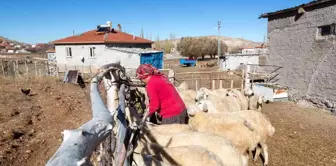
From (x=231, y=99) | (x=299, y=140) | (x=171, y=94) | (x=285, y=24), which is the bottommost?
(x=299, y=140)

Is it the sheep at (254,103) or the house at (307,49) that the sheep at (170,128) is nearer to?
the sheep at (254,103)

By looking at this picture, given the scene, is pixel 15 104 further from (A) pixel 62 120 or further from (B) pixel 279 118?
(B) pixel 279 118

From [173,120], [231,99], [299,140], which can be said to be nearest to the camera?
[173,120]

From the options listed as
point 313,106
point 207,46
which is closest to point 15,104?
point 313,106

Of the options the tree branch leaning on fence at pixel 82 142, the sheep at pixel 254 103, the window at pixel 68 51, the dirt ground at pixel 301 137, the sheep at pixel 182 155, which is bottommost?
the dirt ground at pixel 301 137

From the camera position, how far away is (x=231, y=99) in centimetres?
859

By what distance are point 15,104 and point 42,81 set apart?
18.9ft

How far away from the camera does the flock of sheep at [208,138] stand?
11.1 feet

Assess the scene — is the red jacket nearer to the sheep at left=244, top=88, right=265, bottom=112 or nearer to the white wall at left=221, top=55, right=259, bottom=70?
the sheep at left=244, top=88, right=265, bottom=112

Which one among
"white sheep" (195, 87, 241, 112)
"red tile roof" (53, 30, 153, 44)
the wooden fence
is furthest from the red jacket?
"red tile roof" (53, 30, 153, 44)

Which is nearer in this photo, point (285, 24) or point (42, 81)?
point (285, 24)

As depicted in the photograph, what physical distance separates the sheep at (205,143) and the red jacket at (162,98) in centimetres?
49

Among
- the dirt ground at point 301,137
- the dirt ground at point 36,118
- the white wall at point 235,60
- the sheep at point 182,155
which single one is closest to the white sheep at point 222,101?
the dirt ground at point 301,137

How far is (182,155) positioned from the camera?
3406mm
